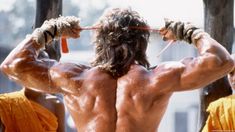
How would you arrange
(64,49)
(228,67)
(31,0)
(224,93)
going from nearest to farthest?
(228,67)
(64,49)
(224,93)
(31,0)

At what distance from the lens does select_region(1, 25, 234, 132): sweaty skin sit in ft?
7.55

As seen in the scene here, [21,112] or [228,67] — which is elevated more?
[228,67]

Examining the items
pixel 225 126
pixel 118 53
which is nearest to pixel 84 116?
pixel 118 53

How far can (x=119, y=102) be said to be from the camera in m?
2.31

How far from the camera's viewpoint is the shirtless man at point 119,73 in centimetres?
231

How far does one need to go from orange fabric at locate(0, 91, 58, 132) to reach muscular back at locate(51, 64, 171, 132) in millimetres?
1097

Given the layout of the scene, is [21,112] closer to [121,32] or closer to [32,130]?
[32,130]

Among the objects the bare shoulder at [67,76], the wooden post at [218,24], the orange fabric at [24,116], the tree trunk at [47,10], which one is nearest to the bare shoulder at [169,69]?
the bare shoulder at [67,76]

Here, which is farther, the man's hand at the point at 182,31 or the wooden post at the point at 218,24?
the wooden post at the point at 218,24

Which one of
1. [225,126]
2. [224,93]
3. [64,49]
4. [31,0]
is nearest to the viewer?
[64,49]

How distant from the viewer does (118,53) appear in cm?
241

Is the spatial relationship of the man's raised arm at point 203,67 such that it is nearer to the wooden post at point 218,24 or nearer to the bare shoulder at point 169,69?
the bare shoulder at point 169,69

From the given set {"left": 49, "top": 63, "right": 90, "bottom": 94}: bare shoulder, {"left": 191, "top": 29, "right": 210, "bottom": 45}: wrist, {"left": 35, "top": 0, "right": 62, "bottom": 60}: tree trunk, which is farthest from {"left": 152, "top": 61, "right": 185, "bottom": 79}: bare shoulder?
{"left": 35, "top": 0, "right": 62, "bottom": 60}: tree trunk

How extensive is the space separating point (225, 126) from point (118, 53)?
1.04 meters
